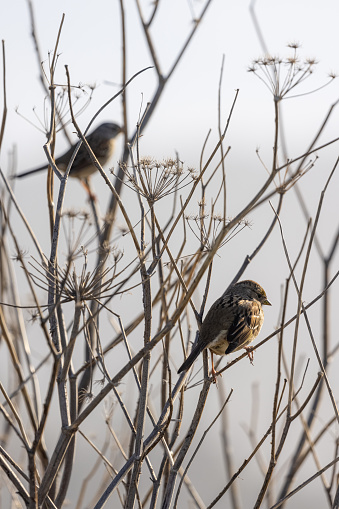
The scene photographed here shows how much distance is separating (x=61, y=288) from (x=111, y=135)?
6.60 m

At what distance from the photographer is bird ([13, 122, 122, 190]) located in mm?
7691

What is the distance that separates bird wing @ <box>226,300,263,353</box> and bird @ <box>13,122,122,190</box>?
3.60 metres

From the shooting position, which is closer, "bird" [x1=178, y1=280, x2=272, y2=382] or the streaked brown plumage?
"bird" [x1=178, y1=280, x2=272, y2=382]

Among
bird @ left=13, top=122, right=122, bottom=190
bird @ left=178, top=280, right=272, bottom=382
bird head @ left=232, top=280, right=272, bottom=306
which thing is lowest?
bird @ left=178, top=280, right=272, bottom=382

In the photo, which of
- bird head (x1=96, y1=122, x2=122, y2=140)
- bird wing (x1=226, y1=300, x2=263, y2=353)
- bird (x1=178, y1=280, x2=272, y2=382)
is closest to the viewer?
bird (x1=178, y1=280, x2=272, y2=382)

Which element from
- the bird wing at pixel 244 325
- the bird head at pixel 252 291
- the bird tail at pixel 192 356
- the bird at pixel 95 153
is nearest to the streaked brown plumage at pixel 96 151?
the bird at pixel 95 153

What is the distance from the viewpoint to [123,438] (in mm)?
4816

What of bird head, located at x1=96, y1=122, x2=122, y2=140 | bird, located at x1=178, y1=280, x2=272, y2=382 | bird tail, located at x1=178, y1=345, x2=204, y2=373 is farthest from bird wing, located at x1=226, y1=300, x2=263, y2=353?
bird head, located at x1=96, y1=122, x2=122, y2=140

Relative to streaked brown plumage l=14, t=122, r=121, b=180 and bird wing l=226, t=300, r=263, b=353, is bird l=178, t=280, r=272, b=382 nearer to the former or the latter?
bird wing l=226, t=300, r=263, b=353

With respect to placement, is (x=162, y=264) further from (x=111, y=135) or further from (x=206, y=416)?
(x=111, y=135)

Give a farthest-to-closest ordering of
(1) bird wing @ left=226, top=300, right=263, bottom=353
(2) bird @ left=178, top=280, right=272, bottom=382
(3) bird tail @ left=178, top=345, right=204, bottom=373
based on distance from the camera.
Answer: (1) bird wing @ left=226, top=300, right=263, bottom=353
(2) bird @ left=178, top=280, right=272, bottom=382
(3) bird tail @ left=178, top=345, right=204, bottom=373

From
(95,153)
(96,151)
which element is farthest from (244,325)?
(96,151)

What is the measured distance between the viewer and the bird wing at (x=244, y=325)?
4.19 meters

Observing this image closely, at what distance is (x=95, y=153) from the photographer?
838 cm
